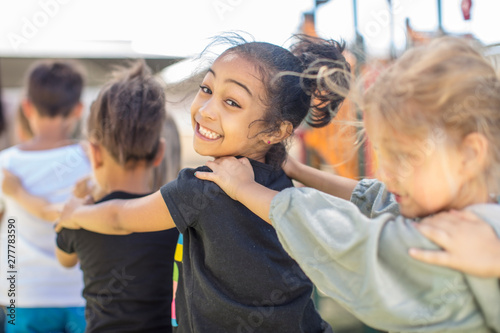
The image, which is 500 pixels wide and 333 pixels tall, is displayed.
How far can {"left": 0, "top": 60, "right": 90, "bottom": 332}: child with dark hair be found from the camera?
88.7 inches

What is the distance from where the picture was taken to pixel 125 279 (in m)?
1.81

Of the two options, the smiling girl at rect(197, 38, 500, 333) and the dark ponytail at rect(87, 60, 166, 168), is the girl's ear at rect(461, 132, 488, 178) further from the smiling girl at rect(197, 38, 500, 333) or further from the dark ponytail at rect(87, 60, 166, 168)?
the dark ponytail at rect(87, 60, 166, 168)

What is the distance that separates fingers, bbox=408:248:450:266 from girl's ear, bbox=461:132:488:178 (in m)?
0.21

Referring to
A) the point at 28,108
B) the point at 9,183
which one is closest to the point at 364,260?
the point at 9,183

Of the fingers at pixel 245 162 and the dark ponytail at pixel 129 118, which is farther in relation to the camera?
the dark ponytail at pixel 129 118

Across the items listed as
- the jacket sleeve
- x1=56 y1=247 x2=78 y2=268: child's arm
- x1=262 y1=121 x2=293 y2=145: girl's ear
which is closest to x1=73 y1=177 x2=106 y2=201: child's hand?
x1=56 y1=247 x2=78 y2=268: child's arm

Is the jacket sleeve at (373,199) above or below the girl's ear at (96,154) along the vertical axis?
below

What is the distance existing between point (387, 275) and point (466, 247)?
6.7 inches

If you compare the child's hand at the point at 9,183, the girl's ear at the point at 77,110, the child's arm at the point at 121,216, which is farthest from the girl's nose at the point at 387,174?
the girl's ear at the point at 77,110

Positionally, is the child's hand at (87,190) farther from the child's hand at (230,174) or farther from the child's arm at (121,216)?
the child's hand at (230,174)

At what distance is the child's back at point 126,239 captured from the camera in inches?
70.4

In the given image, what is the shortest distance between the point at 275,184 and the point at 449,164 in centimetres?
61

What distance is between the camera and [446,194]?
1.03 meters

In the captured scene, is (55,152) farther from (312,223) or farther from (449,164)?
(449,164)
